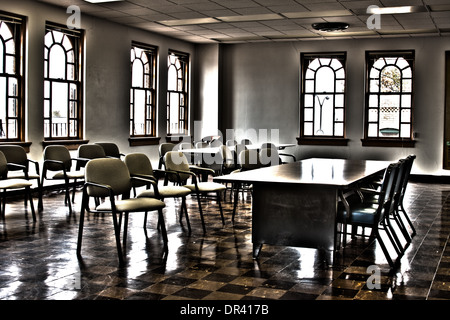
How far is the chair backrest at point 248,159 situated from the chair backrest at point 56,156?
2.47 metres

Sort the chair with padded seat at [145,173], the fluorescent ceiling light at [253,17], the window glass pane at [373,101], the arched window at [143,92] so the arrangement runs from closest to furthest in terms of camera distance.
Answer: the chair with padded seat at [145,173] < the fluorescent ceiling light at [253,17] < the arched window at [143,92] < the window glass pane at [373,101]

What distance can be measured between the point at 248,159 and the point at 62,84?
3.80 metres

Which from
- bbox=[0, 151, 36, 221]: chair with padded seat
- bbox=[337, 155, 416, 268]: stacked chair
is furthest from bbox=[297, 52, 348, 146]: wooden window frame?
bbox=[0, 151, 36, 221]: chair with padded seat

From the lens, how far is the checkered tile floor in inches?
151

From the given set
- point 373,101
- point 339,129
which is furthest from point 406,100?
point 339,129

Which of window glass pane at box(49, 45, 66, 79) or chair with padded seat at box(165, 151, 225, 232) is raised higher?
window glass pane at box(49, 45, 66, 79)

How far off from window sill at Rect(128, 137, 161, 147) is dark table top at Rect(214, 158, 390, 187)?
5.26 m

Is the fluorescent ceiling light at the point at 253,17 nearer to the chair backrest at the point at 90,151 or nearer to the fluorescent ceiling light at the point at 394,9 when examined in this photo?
the fluorescent ceiling light at the point at 394,9

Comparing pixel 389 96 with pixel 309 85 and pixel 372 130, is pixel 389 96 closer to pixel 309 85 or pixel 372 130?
pixel 372 130

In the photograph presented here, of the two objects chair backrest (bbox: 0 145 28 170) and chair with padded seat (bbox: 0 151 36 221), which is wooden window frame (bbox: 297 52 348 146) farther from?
chair with padded seat (bbox: 0 151 36 221)

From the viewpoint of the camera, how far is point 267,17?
33.1ft

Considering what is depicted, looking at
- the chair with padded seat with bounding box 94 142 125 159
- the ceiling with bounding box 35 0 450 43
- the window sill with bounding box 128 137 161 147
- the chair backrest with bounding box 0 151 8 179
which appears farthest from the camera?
the window sill with bounding box 128 137 161 147

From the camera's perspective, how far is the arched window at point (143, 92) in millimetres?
11109

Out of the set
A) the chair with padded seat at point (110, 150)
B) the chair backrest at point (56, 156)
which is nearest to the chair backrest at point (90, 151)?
the chair backrest at point (56, 156)
